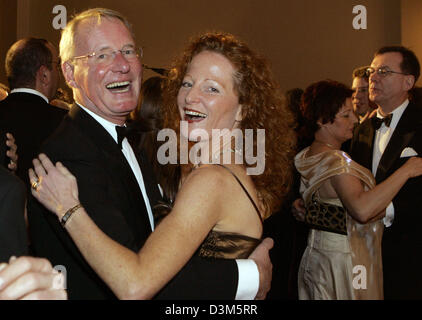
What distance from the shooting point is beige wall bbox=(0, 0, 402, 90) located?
22.4ft

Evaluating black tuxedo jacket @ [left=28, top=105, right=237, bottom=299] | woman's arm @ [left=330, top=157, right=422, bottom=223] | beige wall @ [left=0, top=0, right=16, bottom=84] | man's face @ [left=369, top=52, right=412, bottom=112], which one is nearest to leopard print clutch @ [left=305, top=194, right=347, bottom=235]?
woman's arm @ [left=330, top=157, right=422, bottom=223]

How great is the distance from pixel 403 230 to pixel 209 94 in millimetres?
2037

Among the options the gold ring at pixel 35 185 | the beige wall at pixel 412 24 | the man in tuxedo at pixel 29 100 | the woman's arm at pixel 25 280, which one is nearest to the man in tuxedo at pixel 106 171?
the gold ring at pixel 35 185

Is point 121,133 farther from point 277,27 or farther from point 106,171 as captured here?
point 277,27

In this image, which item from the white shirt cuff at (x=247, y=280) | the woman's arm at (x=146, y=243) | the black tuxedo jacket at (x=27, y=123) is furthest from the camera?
the black tuxedo jacket at (x=27, y=123)

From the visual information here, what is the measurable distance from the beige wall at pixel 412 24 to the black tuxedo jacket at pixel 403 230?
124 inches

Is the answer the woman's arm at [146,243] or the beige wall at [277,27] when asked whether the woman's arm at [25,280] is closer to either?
the woman's arm at [146,243]

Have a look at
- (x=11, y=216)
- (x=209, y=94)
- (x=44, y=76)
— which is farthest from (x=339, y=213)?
(x=11, y=216)

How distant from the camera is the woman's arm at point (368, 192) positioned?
108 inches

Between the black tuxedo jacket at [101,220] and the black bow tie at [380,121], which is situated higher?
the black bow tie at [380,121]

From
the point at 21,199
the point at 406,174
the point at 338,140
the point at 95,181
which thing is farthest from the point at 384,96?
the point at 21,199

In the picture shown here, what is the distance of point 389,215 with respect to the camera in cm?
321

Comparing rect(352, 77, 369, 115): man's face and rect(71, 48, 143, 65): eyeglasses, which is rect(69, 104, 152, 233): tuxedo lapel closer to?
rect(71, 48, 143, 65): eyeglasses

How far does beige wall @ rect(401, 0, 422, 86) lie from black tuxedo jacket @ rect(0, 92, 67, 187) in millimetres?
4661
